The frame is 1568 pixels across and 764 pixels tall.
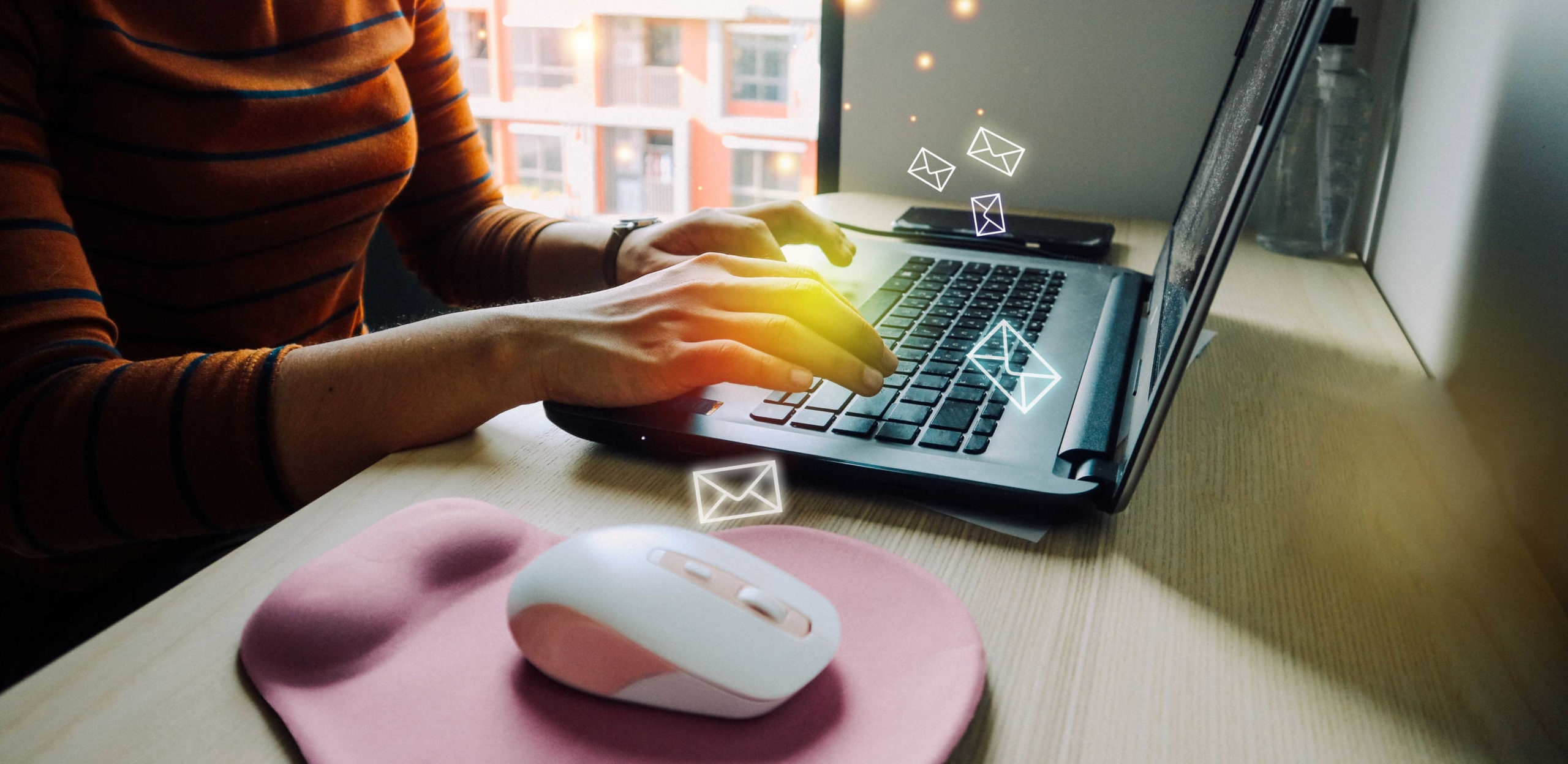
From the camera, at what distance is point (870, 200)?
1211 millimetres

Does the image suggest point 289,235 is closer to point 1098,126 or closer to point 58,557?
point 58,557

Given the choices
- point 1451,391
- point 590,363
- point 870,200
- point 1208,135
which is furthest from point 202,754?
point 870,200

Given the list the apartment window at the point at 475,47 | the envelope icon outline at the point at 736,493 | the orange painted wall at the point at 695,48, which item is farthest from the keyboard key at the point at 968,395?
the apartment window at the point at 475,47

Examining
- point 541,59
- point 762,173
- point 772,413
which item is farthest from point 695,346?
point 541,59

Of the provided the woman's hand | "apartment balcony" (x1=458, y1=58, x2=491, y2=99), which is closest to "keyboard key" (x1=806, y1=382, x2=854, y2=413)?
the woman's hand

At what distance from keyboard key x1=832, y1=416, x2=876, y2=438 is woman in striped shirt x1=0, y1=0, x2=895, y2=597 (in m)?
0.03

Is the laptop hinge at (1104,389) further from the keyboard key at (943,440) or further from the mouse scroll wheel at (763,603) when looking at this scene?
the mouse scroll wheel at (763,603)

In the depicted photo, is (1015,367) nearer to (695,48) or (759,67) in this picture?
(759,67)

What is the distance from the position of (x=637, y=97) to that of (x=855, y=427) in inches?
133

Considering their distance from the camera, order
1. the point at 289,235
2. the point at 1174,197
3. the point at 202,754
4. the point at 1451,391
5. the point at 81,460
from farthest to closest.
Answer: the point at 1174,197 → the point at 289,235 → the point at 1451,391 → the point at 81,460 → the point at 202,754

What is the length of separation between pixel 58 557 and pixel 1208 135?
3.47ft

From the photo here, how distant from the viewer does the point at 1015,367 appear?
0.57 meters

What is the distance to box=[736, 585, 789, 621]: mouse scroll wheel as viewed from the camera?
12.0 inches

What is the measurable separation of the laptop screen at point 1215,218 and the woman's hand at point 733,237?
293 mm
